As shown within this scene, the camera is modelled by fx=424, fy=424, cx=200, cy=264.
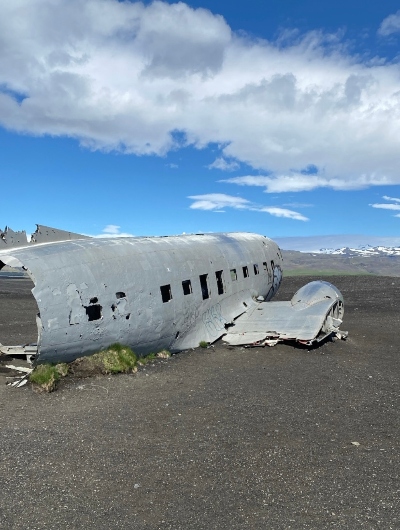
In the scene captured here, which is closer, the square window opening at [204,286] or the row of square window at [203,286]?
the row of square window at [203,286]

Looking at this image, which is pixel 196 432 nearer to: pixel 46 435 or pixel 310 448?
pixel 310 448

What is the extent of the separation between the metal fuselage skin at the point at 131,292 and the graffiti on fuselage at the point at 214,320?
1.7 inches

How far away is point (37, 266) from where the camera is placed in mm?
12805

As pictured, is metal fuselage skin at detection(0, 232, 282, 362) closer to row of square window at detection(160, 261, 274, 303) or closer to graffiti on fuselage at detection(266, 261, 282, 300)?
row of square window at detection(160, 261, 274, 303)

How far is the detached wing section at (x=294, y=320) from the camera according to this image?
56.7 ft

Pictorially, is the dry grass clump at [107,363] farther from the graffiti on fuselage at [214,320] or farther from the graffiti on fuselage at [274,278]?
the graffiti on fuselage at [274,278]

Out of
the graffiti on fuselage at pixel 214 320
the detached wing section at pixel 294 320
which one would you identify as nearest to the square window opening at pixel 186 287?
the graffiti on fuselage at pixel 214 320

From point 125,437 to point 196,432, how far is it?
1621mm

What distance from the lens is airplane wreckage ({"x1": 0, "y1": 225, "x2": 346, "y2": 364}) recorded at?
12.9 metres

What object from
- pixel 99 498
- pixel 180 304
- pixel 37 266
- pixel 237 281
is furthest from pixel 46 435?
pixel 237 281

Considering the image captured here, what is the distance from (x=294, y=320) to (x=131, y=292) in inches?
299

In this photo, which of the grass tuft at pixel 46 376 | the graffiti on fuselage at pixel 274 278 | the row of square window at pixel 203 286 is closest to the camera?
the grass tuft at pixel 46 376

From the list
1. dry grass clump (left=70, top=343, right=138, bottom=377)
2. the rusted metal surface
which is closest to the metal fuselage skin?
dry grass clump (left=70, top=343, right=138, bottom=377)

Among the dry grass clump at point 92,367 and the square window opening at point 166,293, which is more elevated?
the square window opening at point 166,293
